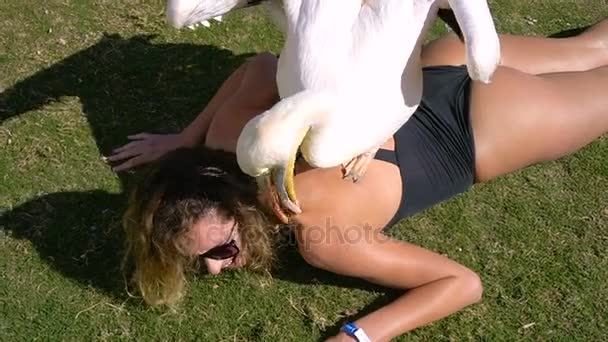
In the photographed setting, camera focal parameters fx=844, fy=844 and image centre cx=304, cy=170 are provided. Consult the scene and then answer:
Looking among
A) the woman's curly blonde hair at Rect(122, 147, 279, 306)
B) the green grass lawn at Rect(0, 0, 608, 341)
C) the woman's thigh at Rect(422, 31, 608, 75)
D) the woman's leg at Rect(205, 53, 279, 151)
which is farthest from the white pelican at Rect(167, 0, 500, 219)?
the woman's thigh at Rect(422, 31, 608, 75)

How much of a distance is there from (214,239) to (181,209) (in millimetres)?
119

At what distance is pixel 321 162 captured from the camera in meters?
1.59

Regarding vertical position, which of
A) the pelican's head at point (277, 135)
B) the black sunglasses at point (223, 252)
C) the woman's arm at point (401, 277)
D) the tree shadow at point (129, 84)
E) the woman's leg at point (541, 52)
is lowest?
the woman's arm at point (401, 277)

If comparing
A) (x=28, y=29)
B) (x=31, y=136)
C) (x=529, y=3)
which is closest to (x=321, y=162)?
(x=31, y=136)

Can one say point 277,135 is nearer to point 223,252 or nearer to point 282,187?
point 282,187

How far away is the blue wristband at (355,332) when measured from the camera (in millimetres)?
2135

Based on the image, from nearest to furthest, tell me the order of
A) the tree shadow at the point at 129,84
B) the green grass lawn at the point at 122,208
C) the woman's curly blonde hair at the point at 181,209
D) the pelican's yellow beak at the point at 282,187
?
the pelican's yellow beak at the point at 282,187, the woman's curly blonde hair at the point at 181,209, the green grass lawn at the point at 122,208, the tree shadow at the point at 129,84

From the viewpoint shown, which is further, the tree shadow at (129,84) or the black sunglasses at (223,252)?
the tree shadow at (129,84)

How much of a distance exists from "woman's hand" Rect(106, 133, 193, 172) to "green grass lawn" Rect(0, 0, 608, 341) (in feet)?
0.16

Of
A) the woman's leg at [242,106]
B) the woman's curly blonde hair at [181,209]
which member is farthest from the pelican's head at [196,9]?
the woman's leg at [242,106]

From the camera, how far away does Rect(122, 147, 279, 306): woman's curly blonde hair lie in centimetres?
196

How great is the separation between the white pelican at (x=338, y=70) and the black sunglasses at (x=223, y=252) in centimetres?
39

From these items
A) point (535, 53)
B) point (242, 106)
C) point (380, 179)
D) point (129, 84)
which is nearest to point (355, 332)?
point (380, 179)

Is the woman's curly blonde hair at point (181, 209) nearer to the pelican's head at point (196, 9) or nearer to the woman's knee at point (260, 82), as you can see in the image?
the woman's knee at point (260, 82)
